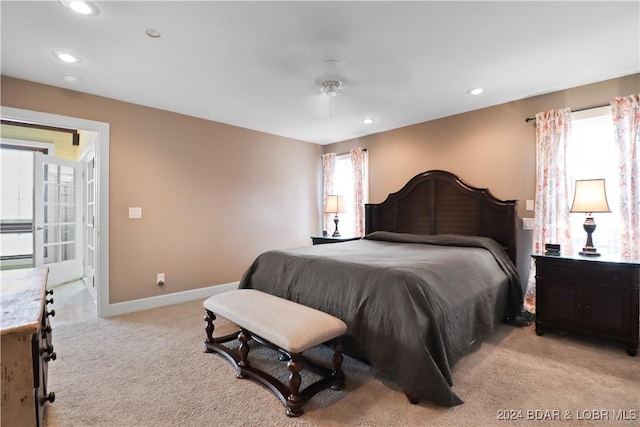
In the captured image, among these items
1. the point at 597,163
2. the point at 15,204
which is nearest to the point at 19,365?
the point at 597,163

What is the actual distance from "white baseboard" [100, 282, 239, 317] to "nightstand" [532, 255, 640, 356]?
3791mm

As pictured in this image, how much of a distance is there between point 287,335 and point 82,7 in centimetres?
239

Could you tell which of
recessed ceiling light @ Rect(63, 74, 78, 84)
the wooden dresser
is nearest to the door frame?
recessed ceiling light @ Rect(63, 74, 78, 84)

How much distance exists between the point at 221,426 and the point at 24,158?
678 centimetres

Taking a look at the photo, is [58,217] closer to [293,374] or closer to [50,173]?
[50,173]

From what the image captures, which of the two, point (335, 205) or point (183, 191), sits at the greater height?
point (183, 191)

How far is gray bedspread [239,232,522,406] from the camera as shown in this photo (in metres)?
1.81

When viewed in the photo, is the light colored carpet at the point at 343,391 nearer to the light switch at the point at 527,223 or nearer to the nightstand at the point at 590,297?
the nightstand at the point at 590,297

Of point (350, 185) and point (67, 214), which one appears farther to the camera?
point (350, 185)

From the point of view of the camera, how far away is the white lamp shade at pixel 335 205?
498 cm

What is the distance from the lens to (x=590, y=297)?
2.60 metres

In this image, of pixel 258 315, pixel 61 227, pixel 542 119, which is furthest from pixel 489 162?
pixel 61 227

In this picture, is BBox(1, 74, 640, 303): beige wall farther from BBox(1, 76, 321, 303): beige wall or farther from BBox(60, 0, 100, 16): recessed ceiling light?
BBox(60, 0, 100, 16): recessed ceiling light

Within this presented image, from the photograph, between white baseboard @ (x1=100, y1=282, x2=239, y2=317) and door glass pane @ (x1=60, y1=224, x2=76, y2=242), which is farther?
door glass pane @ (x1=60, y1=224, x2=76, y2=242)
